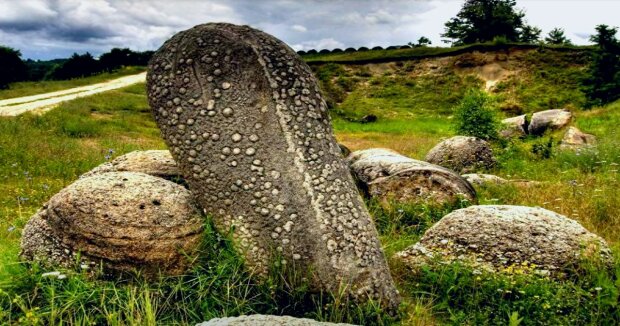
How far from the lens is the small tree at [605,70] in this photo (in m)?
24.5

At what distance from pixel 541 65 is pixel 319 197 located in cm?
3405

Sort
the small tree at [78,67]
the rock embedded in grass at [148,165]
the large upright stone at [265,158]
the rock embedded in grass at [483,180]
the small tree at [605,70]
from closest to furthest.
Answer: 1. the large upright stone at [265,158]
2. the rock embedded in grass at [148,165]
3. the rock embedded in grass at [483,180]
4. the small tree at [605,70]
5. the small tree at [78,67]

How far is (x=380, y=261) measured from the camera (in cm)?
452

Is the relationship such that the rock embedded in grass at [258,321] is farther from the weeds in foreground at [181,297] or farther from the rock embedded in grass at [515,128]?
the rock embedded in grass at [515,128]

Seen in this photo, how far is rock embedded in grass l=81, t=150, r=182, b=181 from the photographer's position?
5.94 m

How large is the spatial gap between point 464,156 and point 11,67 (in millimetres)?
36599

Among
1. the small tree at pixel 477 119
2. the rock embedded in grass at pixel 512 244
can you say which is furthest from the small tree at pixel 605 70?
the rock embedded in grass at pixel 512 244

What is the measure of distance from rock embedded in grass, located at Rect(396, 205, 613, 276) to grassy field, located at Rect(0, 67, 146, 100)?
82.0 feet

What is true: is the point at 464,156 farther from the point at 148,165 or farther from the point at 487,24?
the point at 487,24

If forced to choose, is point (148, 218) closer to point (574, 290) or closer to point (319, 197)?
point (319, 197)

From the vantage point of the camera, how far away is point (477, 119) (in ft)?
52.7

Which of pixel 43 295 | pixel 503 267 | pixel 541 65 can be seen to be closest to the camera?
pixel 43 295

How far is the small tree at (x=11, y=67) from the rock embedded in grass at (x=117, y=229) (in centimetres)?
3249

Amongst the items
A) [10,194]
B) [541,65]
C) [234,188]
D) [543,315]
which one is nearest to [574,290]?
[543,315]
